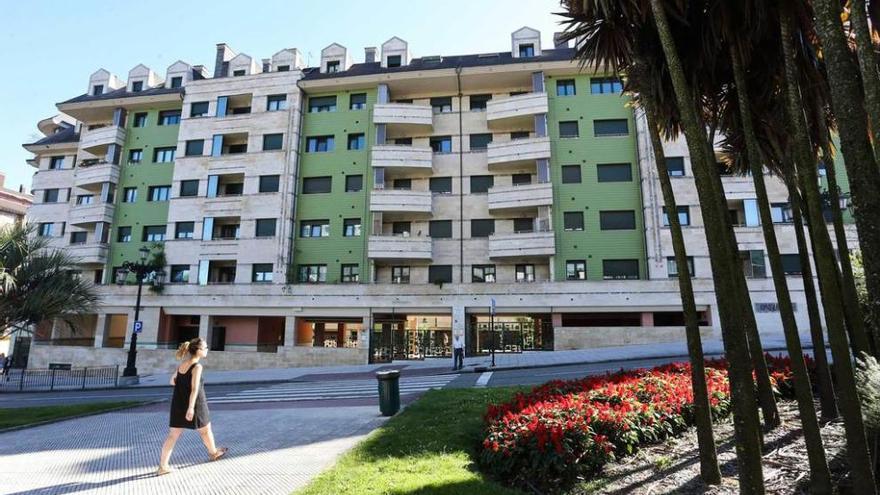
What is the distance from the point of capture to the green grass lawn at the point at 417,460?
479cm

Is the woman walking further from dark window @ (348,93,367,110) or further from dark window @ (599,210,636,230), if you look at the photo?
dark window @ (348,93,367,110)

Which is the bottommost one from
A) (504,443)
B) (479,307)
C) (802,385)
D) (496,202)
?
(504,443)

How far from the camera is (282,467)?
596 centimetres

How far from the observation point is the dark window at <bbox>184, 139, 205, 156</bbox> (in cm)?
3631

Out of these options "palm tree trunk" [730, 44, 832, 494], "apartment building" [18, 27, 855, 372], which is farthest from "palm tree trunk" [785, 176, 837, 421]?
"apartment building" [18, 27, 855, 372]

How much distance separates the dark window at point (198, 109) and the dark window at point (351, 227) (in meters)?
14.9

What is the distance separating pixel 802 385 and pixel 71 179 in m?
50.9

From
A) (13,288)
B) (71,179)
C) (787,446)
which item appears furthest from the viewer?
(71,179)

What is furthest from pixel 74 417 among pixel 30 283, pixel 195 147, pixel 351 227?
pixel 195 147

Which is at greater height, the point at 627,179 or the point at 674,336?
the point at 627,179

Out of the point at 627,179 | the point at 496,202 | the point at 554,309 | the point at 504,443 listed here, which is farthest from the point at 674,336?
the point at 504,443

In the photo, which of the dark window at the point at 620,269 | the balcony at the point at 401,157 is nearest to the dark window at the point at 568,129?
the dark window at the point at 620,269

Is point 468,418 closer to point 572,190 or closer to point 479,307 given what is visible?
point 479,307

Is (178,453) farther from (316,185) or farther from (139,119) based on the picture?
(139,119)
